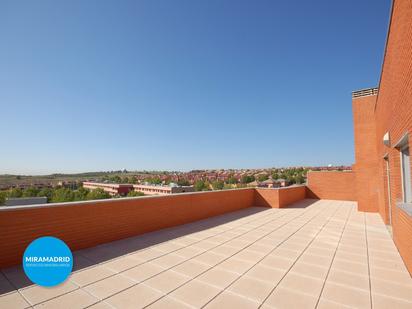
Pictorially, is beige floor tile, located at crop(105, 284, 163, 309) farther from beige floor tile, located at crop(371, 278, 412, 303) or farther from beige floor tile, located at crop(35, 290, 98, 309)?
beige floor tile, located at crop(371, 278, 412, 303)

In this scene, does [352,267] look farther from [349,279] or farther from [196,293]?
[196,293]

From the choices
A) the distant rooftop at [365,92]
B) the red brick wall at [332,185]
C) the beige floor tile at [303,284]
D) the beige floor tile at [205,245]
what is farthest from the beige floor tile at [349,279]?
the red brick wall at [332,185]

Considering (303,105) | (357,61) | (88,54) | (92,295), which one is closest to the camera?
(92,295)

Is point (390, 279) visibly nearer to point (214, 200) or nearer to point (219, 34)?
point (214, 200)

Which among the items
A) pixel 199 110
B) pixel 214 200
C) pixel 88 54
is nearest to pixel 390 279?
pixel 214 200

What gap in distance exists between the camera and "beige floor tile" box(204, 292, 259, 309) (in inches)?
86.0

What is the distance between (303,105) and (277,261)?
621 inches

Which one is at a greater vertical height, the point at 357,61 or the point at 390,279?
the point at 357,61

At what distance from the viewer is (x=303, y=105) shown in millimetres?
16688

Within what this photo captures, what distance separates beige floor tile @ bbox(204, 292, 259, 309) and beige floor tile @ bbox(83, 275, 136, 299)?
3.66ft

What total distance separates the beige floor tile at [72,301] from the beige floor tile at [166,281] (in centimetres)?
67

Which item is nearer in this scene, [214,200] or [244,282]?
[244,282]

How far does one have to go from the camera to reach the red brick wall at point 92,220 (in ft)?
10.8

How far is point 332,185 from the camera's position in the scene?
1258 cm
